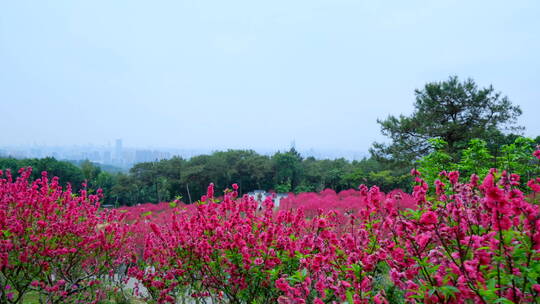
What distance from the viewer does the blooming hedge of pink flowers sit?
1.54m

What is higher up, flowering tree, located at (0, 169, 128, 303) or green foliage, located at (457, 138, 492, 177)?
green foliage, located at (457, 138, 492, 177)

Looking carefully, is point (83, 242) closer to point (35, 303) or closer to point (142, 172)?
point (35, 303)

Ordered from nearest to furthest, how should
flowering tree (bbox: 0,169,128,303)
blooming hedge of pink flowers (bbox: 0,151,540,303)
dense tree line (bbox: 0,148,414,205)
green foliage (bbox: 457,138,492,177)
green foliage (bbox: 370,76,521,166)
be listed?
blooming hedge of pink flowers (bbox: 0,151,540,303)
flowering tree (bbox: 0,169,128,303)
green foliage (bbox: 457,138,492,177)
green foliage (bbox: 370,76,521,166)
dense tree line (bbox: 0,148,414,205)

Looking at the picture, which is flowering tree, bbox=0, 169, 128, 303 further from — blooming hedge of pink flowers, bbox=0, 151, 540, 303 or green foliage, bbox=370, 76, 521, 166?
green foliage, bbox=370, 76, 521, 166

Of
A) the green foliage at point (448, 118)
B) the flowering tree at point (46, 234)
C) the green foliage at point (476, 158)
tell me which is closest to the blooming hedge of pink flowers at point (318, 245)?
the flowering tree at point (46, 234)

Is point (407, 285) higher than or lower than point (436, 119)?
lower

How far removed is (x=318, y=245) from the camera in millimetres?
2670

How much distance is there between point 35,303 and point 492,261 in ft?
27.1

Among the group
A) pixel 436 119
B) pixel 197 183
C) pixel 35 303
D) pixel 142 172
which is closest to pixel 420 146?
pixel 436 119

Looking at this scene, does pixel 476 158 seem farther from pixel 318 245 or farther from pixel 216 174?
pixel 216 174

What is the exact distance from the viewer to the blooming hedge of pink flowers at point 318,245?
154cm

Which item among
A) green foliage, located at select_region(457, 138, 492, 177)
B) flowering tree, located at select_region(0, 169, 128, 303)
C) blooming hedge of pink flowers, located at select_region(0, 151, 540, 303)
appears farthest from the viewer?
green foliage, located at select_region(457, 138, 492, 177)

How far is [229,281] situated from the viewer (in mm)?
3352

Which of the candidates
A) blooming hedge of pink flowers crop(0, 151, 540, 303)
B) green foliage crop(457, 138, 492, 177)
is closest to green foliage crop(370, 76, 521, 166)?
green foliage crop(457, 138, 492, 177)
